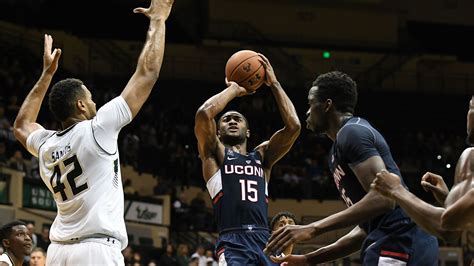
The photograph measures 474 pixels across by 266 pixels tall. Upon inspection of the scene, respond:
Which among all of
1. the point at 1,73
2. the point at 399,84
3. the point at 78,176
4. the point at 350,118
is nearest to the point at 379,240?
the point at 350,118

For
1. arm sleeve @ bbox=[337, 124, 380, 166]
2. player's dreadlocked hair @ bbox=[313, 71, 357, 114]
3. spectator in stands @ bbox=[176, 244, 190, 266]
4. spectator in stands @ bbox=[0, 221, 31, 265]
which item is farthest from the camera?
spectator in stands @ bbox=[176, 244, 190, 266]

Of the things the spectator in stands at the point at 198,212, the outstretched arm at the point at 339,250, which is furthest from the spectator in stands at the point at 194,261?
the outstretched arm at the point at 339,250

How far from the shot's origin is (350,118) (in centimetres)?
528

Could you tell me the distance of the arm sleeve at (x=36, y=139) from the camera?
6016 millimetres

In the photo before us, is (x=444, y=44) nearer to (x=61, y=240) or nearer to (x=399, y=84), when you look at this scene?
(x=399, y=84)

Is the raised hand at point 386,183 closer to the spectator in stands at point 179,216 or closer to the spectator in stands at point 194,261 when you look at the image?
the spectator in stands at point 194,261

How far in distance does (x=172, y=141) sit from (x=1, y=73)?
5.08 m

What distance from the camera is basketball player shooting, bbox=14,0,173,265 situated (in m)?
5.41

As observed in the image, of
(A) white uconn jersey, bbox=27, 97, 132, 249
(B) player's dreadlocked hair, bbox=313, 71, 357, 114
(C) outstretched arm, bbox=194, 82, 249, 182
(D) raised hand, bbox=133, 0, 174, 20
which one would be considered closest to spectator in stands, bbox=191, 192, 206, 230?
(C) outstretched arm, bbox=194, 82, 249, 182

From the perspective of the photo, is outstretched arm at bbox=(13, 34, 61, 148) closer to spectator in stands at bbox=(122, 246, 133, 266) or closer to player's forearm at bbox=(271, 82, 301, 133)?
player's forearm at bbox=(271, 82, 301, 133)

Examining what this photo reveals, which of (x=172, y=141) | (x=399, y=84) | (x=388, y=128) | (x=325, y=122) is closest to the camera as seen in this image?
(x=325, y=122)

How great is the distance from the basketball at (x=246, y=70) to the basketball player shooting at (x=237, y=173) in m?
0.06

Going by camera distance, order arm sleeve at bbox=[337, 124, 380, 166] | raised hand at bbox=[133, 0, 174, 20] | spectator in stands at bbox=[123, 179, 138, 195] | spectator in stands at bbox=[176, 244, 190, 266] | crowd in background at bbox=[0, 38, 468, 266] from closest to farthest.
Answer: arm sleeve at bbox=[337, 124, 380, 166], raised hand at bbox=[133, 0, 174, 20], spectator in stands at bbox=[176, 244, 190, 266], crowd in background at bbox=[0, 38, 468, 266], spectator in stands at bbox=[123, 179, 138, 195]

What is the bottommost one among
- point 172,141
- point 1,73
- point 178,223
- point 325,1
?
point 178,223
